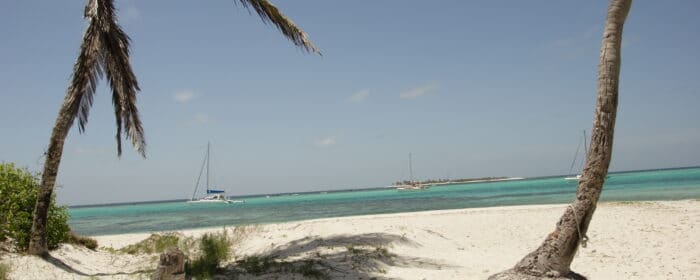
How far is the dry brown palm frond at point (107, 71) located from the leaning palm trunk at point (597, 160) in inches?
368

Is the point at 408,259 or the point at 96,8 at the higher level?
the point at 96,8

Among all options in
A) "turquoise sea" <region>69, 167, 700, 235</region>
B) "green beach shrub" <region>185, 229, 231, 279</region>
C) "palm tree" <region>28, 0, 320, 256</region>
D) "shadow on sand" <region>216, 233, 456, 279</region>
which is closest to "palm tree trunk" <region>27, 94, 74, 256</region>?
"palm tree" <region>28, 0, 320, 256</region>

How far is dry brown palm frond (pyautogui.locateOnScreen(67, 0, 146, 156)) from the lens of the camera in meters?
9.47

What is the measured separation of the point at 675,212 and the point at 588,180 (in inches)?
536

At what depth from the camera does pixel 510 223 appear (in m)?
16.8

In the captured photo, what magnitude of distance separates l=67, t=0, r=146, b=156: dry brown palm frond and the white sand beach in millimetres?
3267

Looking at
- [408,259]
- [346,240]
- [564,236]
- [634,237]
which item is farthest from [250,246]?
[634,237]

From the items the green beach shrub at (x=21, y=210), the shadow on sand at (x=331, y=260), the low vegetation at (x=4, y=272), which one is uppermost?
the green beach shrub at (x=21, y=210)

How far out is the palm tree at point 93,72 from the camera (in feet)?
30.7

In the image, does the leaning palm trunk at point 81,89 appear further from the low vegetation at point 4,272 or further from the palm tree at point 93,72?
the low vegetation at point 4,272

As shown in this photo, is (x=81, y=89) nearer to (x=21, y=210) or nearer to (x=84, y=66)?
(x=84, y=66)

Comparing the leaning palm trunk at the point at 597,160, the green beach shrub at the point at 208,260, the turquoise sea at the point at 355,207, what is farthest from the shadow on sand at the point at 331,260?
the turquoise sea at the point at 355,207

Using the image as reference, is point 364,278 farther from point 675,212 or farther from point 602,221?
point 675,212

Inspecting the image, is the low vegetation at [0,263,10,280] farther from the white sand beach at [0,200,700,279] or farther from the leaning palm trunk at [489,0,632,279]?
the leaning palm trunk at [489,0,632,279]
